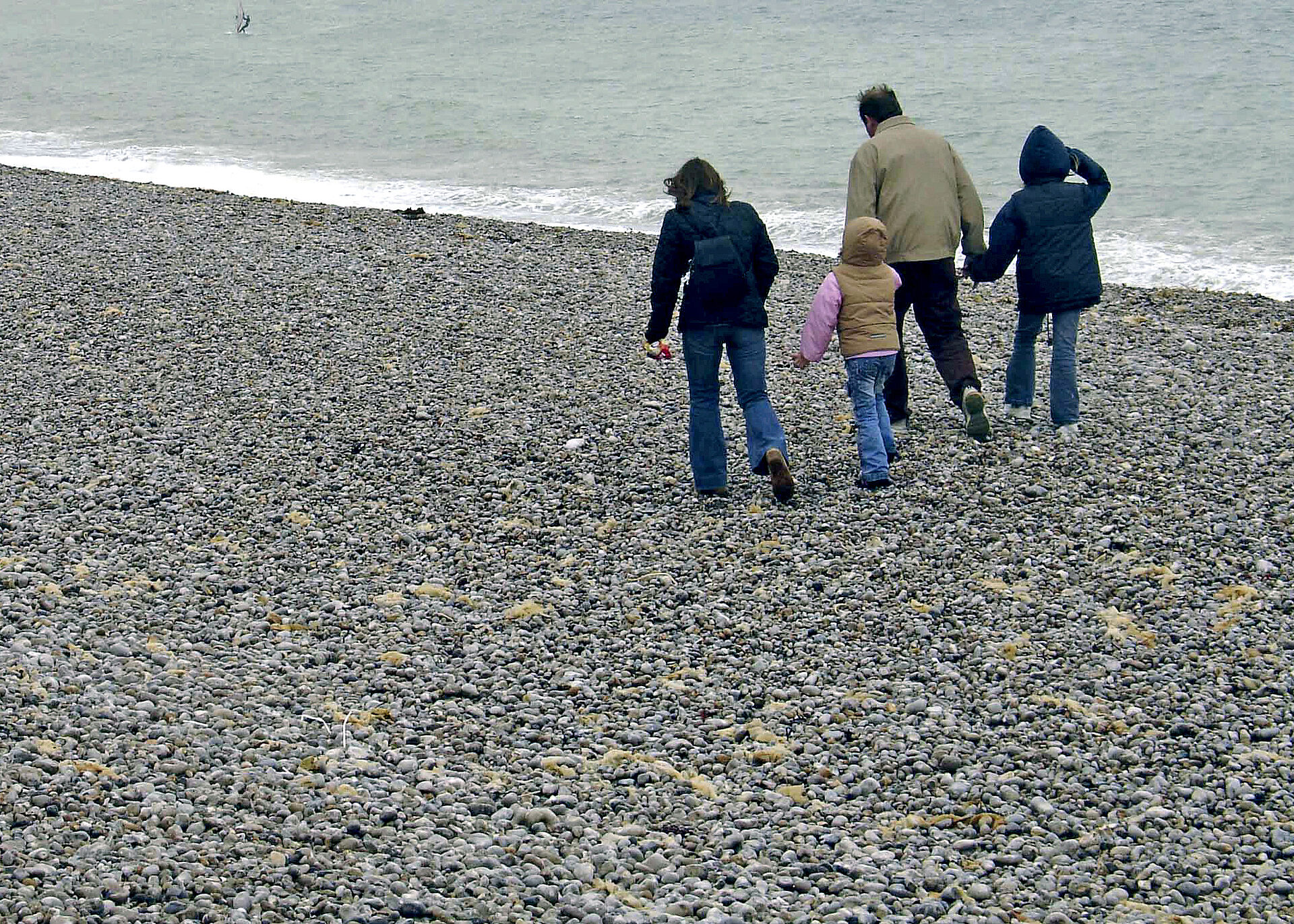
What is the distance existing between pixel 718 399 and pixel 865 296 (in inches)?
38.8

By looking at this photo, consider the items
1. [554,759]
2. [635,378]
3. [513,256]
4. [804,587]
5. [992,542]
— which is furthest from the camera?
[513,256]

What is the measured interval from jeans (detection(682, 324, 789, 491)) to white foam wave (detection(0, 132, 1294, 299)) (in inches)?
395

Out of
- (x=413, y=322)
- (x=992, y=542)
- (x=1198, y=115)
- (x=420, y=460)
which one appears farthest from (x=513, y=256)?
(x=1198, y=115)

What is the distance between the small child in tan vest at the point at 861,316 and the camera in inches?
301

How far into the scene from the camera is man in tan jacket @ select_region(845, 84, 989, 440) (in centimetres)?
806

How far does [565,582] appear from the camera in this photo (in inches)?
275

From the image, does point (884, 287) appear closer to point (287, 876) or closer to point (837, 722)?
point (837, 722)

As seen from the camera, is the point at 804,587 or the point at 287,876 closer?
the point at 287,876

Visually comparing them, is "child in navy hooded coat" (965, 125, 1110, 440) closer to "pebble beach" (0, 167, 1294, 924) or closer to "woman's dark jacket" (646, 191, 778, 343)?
"pebble beach" (0, 167, 1294, 924)

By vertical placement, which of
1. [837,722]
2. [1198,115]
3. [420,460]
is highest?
[1198,115]

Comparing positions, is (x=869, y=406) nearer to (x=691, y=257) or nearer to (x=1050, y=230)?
(x=691, y=257)

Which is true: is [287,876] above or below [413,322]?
below

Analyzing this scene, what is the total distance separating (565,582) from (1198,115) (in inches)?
1074

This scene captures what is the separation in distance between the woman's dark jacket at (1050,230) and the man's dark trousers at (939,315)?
0.62ft
